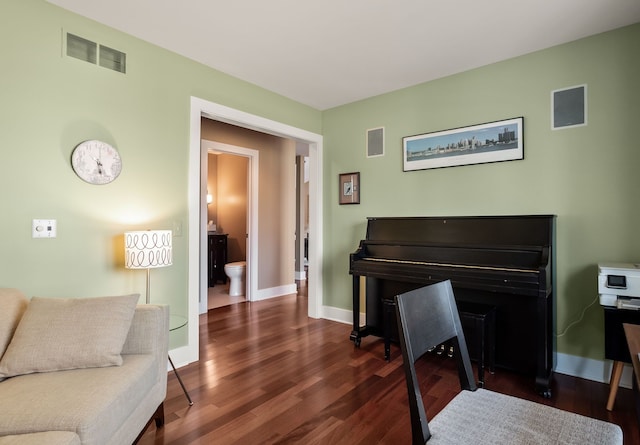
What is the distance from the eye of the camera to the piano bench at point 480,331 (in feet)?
7.93

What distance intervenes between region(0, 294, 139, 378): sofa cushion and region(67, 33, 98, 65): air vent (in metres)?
1.59

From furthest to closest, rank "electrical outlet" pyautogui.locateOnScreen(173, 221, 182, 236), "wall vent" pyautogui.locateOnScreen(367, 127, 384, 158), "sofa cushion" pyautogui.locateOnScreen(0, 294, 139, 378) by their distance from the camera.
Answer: "wall vent" pyautogui.locateOnScreen(367, 127, 384, 158) < "electrical outlet" pyautogui.locateOnScreen(173, 221, 182, 236) < "sofa cushion" pyautogui.locateOnScreen(0, 294, 139, 378)

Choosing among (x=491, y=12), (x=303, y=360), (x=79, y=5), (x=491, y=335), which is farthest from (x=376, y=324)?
(x=79, y=5)

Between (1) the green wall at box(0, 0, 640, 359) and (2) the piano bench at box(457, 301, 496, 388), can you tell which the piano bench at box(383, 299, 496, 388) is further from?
(1) the green wall at box(0, 0, 640, 359)

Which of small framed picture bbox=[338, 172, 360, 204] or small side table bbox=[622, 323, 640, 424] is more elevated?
small framed picture bbox=[338, 172, 360, 204]

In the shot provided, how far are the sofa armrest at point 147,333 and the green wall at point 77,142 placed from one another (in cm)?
77

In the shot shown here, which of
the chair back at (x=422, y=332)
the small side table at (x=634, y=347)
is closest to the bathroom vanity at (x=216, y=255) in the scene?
the chair back at (x=422, y=332)

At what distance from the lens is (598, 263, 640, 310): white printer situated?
2.06 meters

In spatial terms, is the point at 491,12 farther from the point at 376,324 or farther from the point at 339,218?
the point at 376,324

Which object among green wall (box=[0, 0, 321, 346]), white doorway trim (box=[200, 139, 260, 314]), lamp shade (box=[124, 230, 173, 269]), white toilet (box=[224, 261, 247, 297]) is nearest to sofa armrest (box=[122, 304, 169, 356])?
lamp shade (box=[124, 230, 173, 269])

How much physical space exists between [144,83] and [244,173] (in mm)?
3338

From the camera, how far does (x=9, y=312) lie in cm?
169

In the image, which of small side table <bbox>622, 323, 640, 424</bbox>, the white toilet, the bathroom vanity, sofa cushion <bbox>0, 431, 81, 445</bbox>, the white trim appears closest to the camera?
small side table <bbox>622, 323, 640, 424</bbox>

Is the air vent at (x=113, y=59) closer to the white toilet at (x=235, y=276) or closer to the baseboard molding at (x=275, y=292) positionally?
the white toilet at (x=235, y=276)
